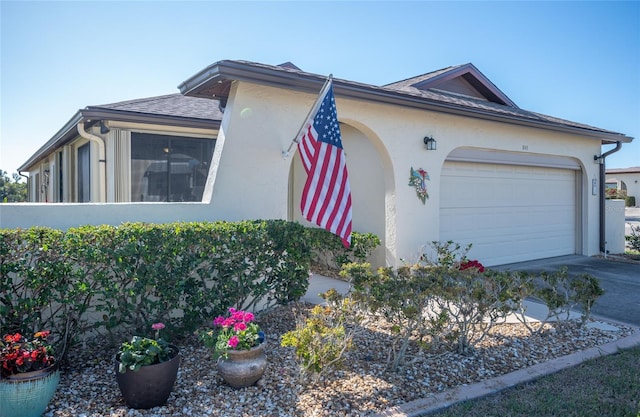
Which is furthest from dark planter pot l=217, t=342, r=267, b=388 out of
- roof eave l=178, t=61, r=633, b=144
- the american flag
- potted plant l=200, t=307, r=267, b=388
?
roof eave l=178, t=61, r=633, b=144

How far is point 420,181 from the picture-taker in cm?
844

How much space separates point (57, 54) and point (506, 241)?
10205 millimetres

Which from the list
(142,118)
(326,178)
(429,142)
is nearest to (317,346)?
(326,178)

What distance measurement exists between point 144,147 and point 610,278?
10.1m

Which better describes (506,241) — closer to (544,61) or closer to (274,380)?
(544,61)

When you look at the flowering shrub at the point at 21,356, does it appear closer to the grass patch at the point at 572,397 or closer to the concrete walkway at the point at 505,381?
the concrete walkway at the point at 505,381

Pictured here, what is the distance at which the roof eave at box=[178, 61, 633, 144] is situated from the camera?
584 cm

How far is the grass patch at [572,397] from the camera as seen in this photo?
11.5 ft

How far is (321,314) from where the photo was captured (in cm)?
420

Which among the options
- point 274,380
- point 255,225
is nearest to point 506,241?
point 255,225

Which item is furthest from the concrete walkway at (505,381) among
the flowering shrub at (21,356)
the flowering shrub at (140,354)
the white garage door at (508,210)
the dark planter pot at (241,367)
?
the white garage door at (508,210)

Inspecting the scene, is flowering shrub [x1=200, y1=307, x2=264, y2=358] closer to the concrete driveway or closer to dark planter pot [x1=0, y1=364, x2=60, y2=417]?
dark planter pot [x1=0, y1=364, x2=60, y2=417]

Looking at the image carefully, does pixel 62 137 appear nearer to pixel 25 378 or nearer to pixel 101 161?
pixel 101 161

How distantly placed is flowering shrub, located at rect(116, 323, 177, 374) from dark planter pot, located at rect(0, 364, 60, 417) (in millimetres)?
531
